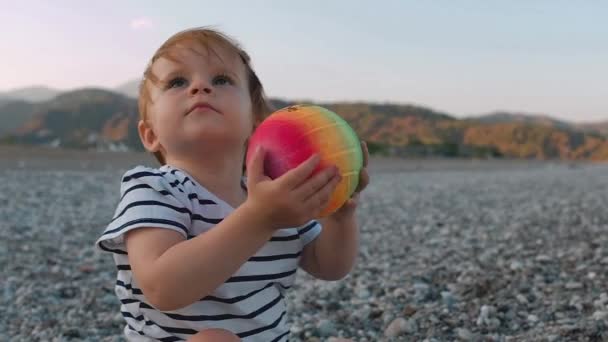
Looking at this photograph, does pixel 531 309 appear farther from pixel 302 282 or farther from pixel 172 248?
pixel 172 248

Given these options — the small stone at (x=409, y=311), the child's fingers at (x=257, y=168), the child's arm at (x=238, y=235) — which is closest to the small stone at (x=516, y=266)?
the small stone at (x=409, y=311)

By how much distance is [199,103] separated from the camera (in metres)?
2.23

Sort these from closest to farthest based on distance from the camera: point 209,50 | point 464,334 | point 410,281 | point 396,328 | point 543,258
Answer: point 209,50 < point 464,334 < point 396,328 < point 410,281 < point 543,258

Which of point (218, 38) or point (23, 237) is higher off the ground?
point (218, 38)

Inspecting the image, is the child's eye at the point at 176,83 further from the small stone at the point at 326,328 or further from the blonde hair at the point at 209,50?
the small stone at the point at 326,328

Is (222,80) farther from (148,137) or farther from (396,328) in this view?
(396,328)

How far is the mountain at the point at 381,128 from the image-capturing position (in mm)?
72188

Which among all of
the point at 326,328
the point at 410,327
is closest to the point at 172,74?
the point at 326,328

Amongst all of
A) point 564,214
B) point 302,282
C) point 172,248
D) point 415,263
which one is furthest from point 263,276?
point 564,214

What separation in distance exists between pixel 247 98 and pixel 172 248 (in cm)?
72

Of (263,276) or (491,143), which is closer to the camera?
(263,276)

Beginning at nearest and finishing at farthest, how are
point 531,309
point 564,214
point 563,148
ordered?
point 531,309, point 564,214, point 563,148

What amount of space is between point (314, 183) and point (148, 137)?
0.96m

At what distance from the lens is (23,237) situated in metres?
8.03
